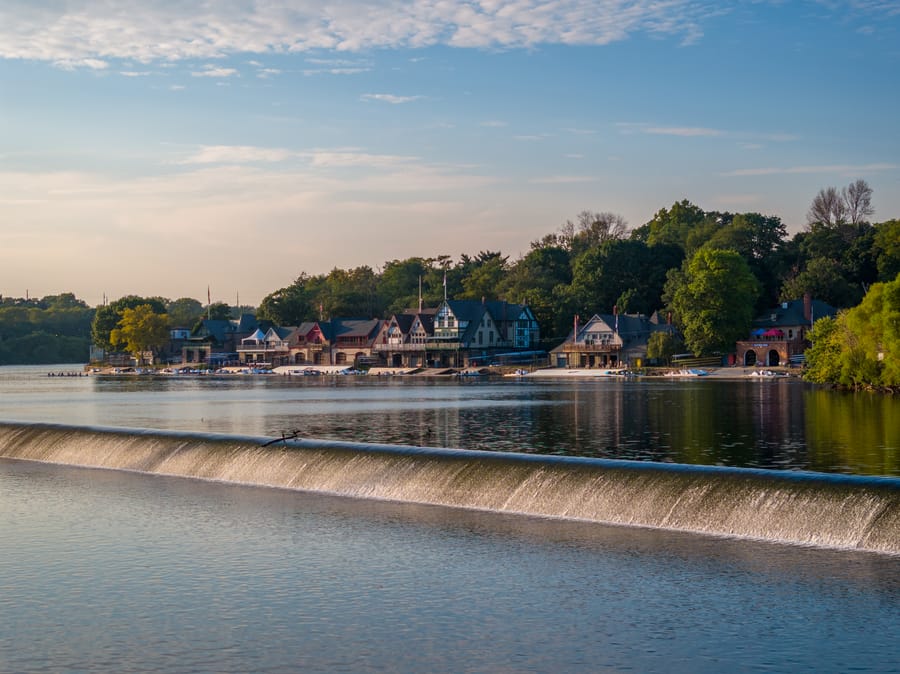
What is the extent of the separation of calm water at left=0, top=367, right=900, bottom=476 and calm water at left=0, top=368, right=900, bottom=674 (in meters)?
6.47

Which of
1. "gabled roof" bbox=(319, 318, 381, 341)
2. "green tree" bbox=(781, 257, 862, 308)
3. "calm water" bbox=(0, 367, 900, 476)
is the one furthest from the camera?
"gabled roof" bbox=(319, 318, 381, 341)

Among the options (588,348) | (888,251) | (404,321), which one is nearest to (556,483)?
(588,348)

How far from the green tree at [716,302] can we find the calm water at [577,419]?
2865 cm

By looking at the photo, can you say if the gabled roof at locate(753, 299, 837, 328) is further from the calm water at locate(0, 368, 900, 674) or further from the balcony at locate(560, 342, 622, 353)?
the calm water at locate(0, 368, 900, 674)

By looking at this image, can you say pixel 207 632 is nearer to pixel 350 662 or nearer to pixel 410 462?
pixel 350 662

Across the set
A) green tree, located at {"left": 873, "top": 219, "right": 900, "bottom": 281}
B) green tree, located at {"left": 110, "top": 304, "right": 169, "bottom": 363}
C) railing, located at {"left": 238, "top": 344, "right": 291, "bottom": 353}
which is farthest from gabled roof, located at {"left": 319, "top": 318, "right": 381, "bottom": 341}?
green tree, located at {"left": 873, "top": 219, "right": 900, "bottom": 281}

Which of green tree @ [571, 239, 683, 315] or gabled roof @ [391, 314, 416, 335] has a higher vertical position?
green tree @ [571, 239, 683, 315]

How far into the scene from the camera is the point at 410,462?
94.7ft

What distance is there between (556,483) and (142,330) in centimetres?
17656

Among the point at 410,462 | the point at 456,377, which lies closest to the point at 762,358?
the point at 456,377

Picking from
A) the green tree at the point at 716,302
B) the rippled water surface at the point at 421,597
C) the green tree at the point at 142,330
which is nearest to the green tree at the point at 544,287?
the green tree at the point at 716,302

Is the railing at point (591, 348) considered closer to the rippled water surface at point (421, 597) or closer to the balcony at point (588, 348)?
the balcony at point (588, 348)

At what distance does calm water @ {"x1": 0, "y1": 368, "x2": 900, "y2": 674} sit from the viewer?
587 inches

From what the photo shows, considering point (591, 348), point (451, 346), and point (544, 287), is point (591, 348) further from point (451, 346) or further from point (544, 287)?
point (544, 287)
